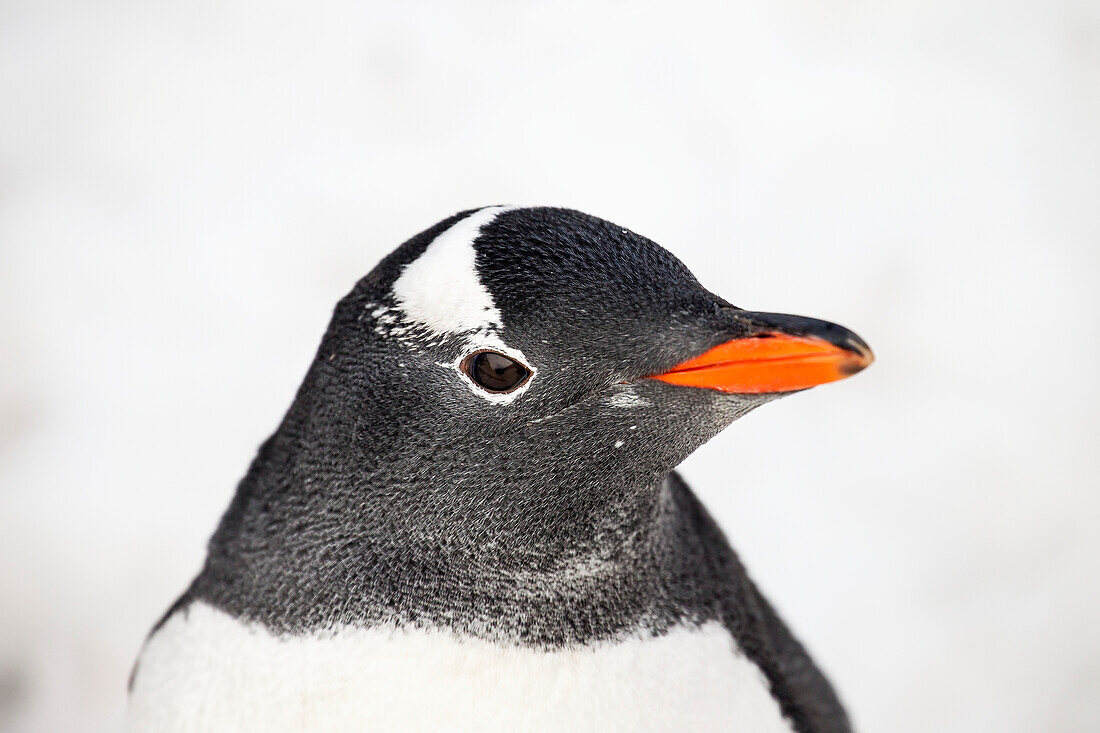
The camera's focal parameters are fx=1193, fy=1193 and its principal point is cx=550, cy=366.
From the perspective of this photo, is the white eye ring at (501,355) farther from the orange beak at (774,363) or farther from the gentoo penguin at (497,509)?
the orange beak at (774,363)

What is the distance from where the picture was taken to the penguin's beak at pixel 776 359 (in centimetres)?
80

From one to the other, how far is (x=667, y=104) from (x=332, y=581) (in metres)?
1.60

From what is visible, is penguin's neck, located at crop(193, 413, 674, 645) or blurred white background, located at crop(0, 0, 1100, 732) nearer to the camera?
penguin's neck, located at crop(193, 413, 674, 645)

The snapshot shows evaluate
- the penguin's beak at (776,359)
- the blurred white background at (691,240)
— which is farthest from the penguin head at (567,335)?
the blurred white background at (691,240)

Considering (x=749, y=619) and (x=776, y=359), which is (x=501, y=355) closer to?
(x=776, y=359)

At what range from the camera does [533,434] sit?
0.88 meters

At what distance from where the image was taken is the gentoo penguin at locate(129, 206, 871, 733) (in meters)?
0.85

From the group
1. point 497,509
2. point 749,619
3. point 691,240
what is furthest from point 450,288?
point 691,240

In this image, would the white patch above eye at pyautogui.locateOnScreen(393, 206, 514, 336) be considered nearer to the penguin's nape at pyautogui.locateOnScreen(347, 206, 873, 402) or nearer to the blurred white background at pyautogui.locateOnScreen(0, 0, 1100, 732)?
the penguin's nape at pyautogui.locateOnScreen(347, 206, 873, 402)

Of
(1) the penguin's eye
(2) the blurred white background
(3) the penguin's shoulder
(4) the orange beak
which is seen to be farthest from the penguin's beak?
(2) the blurred white background

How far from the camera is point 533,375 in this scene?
2.80ft

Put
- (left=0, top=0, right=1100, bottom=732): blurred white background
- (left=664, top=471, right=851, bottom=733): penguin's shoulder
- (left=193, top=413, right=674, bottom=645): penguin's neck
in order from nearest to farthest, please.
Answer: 1. (left=193, top=413, right=674, bottom=645): penguin's neck
2. (left=664, top=471, right=851, bottom=733): penguin's shoulder
3. (left=0, top=0, right=1100, bottom=732): blurred white background

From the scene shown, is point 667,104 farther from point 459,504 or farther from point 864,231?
point 459,504

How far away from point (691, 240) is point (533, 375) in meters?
1.49
